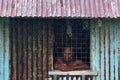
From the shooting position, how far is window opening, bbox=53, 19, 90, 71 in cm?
945

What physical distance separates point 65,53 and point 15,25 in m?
1.65

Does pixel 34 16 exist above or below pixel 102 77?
above

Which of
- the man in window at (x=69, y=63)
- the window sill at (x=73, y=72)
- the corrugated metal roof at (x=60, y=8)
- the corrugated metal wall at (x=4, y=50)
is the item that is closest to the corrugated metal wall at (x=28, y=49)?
the corrugated metal wall at (x=4, y=50)

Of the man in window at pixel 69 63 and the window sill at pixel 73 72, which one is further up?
the man in window at pixel 69 63

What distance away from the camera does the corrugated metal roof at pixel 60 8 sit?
A: 8656 mm

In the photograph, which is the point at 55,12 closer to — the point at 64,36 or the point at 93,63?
the point at 64,36

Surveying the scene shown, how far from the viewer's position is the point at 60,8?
8.86m

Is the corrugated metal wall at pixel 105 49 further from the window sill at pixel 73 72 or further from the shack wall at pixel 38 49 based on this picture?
the window sill at pixel 73 72

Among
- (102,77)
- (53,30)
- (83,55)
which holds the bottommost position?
(102,77)

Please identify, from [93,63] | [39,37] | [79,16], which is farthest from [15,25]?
[93,63]

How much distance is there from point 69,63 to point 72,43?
59cm

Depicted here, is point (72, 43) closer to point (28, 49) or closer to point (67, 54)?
point (67, 54)

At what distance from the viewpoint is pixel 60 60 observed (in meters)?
9.52

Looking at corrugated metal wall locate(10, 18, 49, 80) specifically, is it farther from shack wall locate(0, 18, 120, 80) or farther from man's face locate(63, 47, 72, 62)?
man's face locate(63, 47, 72, 62)
